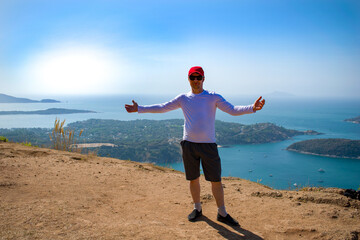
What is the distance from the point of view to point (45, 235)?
7.51 ft

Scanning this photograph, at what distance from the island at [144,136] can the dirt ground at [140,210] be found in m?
13.6

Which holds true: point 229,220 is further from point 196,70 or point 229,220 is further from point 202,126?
point 196,70

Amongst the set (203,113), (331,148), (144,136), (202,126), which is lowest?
(331,148)

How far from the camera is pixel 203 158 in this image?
2.77 m

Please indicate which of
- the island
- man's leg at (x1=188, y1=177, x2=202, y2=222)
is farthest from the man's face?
the island

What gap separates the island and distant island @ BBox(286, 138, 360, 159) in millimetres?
9704

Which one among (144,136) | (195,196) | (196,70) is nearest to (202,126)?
(196,70)

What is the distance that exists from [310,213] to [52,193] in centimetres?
373

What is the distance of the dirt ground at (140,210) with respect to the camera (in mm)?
2502

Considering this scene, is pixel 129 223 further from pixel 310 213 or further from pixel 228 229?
pixel 310 213

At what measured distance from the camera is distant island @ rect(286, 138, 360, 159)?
3424 centimetres

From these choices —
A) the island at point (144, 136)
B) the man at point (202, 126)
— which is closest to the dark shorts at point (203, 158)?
the man at point (202, 126)

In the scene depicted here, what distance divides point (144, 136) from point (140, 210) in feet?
122

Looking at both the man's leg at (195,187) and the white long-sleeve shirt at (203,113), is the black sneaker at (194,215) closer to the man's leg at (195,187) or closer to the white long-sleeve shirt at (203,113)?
the man's leg at (195,187)
